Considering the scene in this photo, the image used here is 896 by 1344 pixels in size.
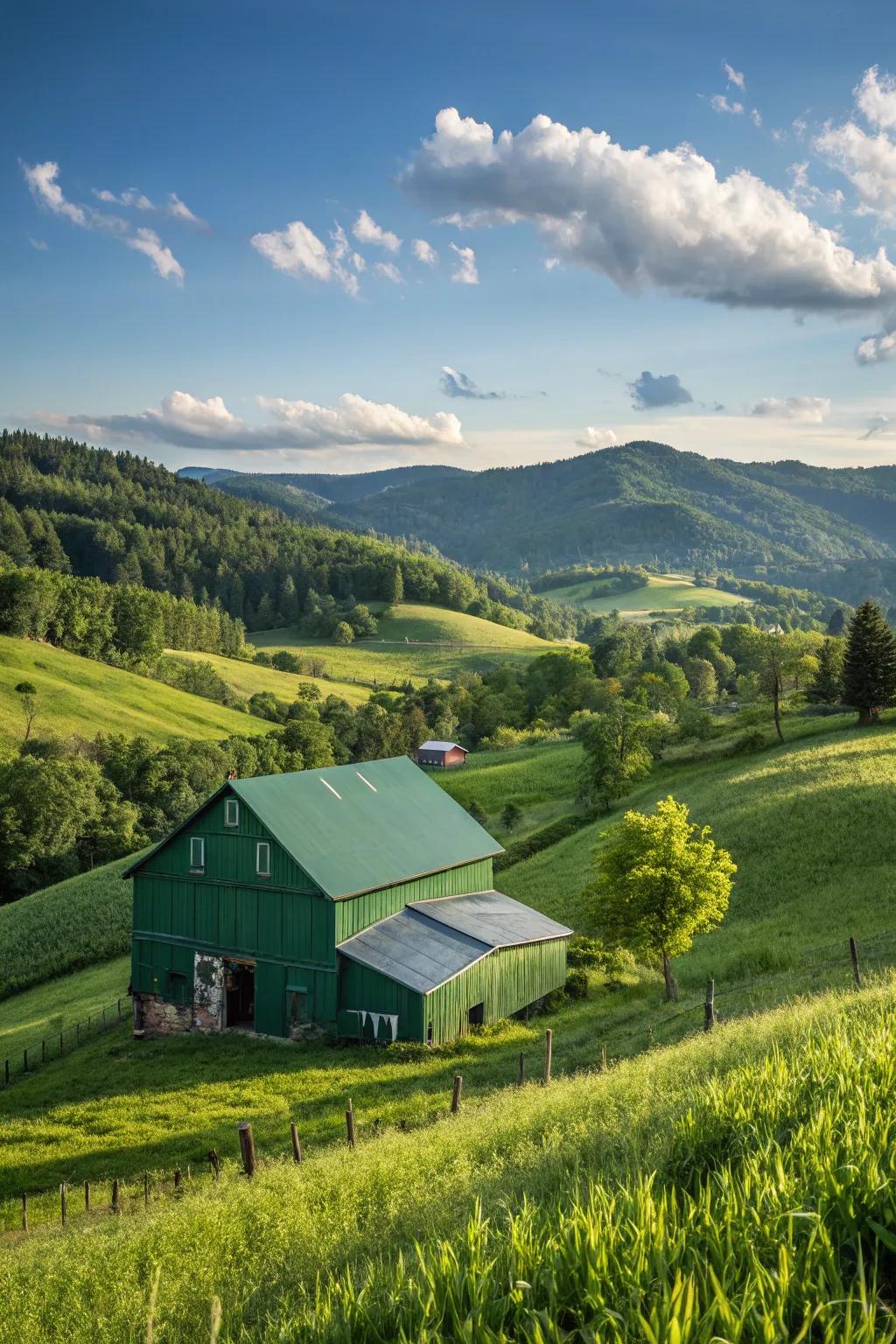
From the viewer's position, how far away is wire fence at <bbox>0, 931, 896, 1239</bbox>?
17.6 meters

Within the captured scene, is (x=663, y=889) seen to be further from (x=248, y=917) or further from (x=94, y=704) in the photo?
(x=94, y=704)

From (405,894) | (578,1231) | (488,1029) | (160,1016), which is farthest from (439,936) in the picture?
(578,1231)

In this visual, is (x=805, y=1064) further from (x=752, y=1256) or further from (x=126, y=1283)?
(x=126, y=1283)

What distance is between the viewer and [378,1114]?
22.1 meters

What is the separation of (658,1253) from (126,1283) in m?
8.05

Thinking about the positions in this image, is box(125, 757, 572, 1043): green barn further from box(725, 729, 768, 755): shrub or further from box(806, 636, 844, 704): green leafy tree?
box(806, 636, 844, 704): green leafy tree

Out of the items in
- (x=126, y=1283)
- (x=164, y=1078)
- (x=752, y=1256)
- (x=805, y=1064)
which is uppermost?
(x=752, y=1256)

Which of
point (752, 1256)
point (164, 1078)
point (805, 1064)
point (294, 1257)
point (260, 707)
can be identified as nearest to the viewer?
point (752, 1256)

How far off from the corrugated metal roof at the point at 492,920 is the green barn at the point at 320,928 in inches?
3.9

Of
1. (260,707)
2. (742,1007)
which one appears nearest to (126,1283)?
(742,1007)

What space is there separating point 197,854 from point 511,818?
132ft

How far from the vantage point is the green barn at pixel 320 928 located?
3125 cm

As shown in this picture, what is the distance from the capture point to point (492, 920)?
120ft

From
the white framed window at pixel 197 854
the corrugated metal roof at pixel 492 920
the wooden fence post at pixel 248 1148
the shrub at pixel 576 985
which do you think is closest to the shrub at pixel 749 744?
the corrugated metal roof at pixel 492 920
